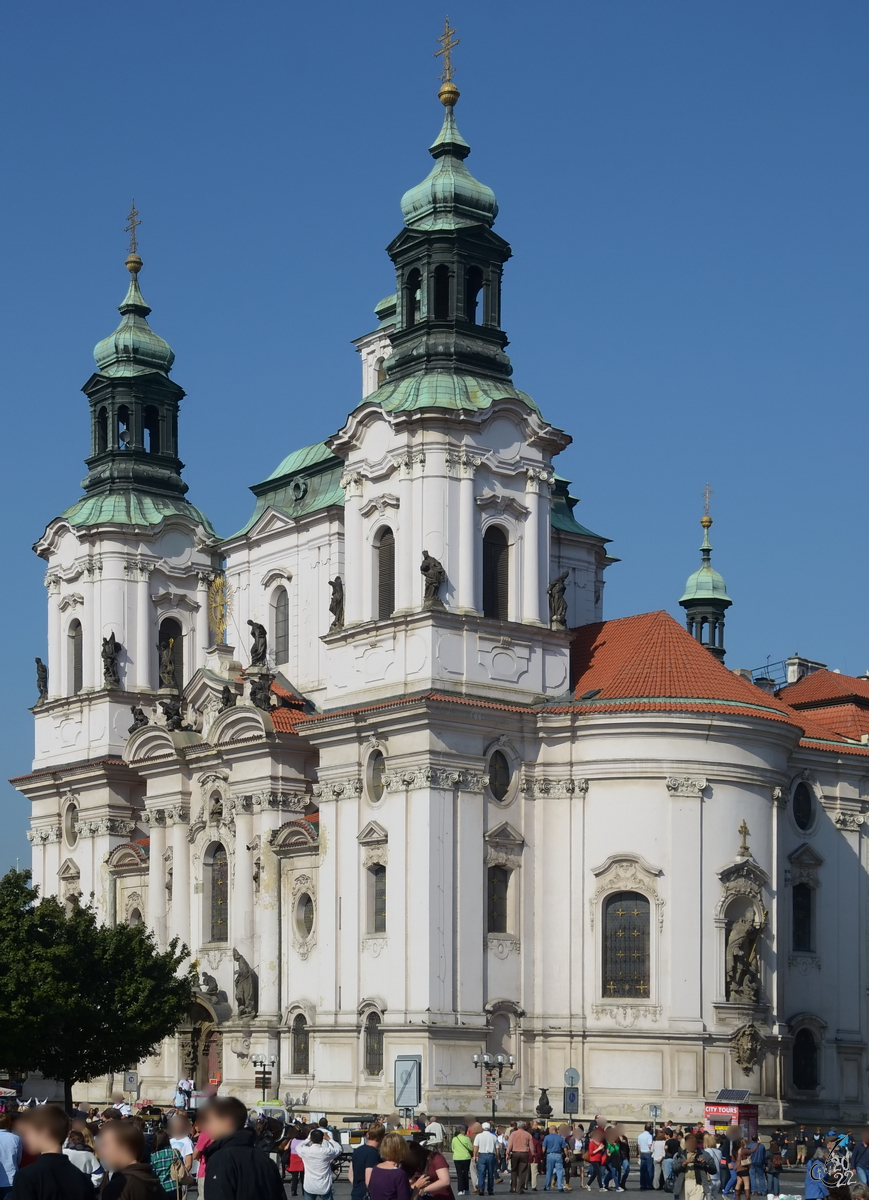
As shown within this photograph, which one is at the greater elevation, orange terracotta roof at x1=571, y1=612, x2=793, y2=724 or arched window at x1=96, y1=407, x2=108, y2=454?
arched window at x1=96, y1=407, x2=108, y2=454

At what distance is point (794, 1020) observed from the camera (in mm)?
56438

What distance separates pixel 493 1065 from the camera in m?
51.2

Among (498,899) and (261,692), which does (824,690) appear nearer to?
(498,899)

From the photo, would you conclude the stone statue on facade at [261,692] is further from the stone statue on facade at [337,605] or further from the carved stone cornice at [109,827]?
the carved stone cornice at [109,827]

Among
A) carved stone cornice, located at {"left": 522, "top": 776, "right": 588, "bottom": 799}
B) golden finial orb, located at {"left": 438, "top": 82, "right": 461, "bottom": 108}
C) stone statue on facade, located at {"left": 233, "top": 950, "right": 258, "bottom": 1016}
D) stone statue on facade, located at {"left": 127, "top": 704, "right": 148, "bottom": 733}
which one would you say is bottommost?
stone statue on facade, located at {"left": 233, "top": 950, "right": 258, "bottom": 1016}

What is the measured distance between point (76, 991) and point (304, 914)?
7.09 m

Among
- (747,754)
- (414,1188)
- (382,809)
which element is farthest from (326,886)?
(414,1188)

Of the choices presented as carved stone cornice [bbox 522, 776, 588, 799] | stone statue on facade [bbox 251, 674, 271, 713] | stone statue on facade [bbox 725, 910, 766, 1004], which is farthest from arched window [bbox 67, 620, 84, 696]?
stone statue on facade [bbox 725, 910, 766, 1004]

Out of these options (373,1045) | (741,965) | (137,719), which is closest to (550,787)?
(741,965)

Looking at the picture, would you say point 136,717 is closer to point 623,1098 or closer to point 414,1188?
point 623,1098

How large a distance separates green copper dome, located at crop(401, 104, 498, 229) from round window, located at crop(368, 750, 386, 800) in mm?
14899

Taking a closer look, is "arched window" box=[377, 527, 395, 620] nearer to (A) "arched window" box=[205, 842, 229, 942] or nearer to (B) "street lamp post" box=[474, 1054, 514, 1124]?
(A) "arched window" box=[205, 842, 229, 942]

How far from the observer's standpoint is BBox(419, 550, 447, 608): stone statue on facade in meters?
52.3

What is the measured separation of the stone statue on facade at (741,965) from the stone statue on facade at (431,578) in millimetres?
11570
